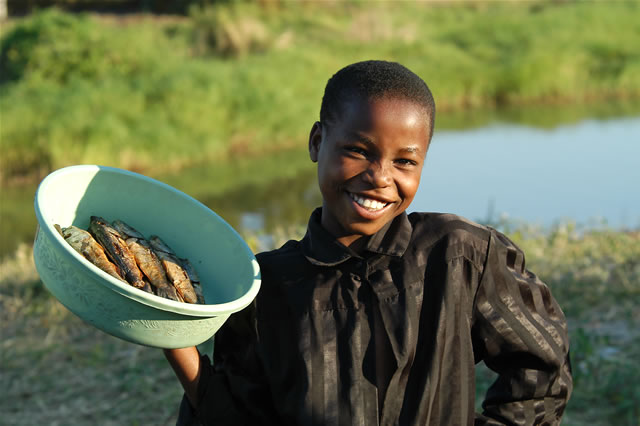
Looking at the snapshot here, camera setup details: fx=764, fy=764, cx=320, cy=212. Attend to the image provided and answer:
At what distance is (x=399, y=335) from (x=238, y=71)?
9539 millimetres

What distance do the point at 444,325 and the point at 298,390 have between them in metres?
0.28

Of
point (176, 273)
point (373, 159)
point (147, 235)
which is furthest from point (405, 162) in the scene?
point (147, 235)

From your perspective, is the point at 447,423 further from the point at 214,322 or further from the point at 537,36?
the point at 537,36

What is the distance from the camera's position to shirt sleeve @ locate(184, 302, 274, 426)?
4.63 feet

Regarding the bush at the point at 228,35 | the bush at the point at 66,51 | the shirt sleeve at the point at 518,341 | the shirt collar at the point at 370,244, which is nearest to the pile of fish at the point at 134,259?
the shirt collar at the point at 370,244

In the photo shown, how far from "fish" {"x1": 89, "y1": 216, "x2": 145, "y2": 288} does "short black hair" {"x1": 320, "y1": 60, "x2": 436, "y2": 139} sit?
0.42 meters

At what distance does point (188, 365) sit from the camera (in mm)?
1373

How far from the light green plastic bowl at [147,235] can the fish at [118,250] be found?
88 millimetres

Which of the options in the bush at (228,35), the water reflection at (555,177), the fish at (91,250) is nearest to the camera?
the fish at (91,250)

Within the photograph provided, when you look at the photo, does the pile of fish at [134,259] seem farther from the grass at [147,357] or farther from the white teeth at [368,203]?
the grass at [147,357]

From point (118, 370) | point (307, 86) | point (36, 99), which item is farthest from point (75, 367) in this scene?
point (307, 86)

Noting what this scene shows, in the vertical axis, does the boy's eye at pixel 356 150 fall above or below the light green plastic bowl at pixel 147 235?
above

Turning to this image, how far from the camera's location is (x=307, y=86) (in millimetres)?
11133

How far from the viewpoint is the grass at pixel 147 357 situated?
2.72 meters
